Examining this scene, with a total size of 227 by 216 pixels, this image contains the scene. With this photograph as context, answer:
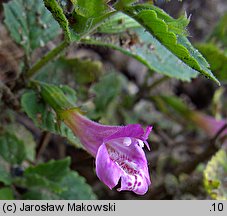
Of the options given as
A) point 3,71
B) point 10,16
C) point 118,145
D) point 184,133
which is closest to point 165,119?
point 184,133

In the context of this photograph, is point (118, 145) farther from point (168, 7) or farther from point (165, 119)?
point (165, 119)

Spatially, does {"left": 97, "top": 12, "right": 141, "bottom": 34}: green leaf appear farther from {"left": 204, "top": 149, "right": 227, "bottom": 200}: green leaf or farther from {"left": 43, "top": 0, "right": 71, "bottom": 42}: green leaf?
{"left": 204, "top": 149, "right": 227, "bottom": 200}: green leaf

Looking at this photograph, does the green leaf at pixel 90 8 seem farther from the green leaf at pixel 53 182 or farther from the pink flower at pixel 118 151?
the green leaf at pixel 53 182

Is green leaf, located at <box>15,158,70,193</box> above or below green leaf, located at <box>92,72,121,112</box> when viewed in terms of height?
above

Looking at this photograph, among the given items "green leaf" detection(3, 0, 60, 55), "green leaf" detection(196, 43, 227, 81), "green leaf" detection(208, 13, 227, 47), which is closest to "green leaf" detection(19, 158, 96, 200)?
"green leaf" detection(3, 0, 60, 55)

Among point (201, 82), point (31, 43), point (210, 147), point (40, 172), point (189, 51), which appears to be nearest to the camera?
point (189, 51)

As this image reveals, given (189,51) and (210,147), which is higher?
(189,51)
